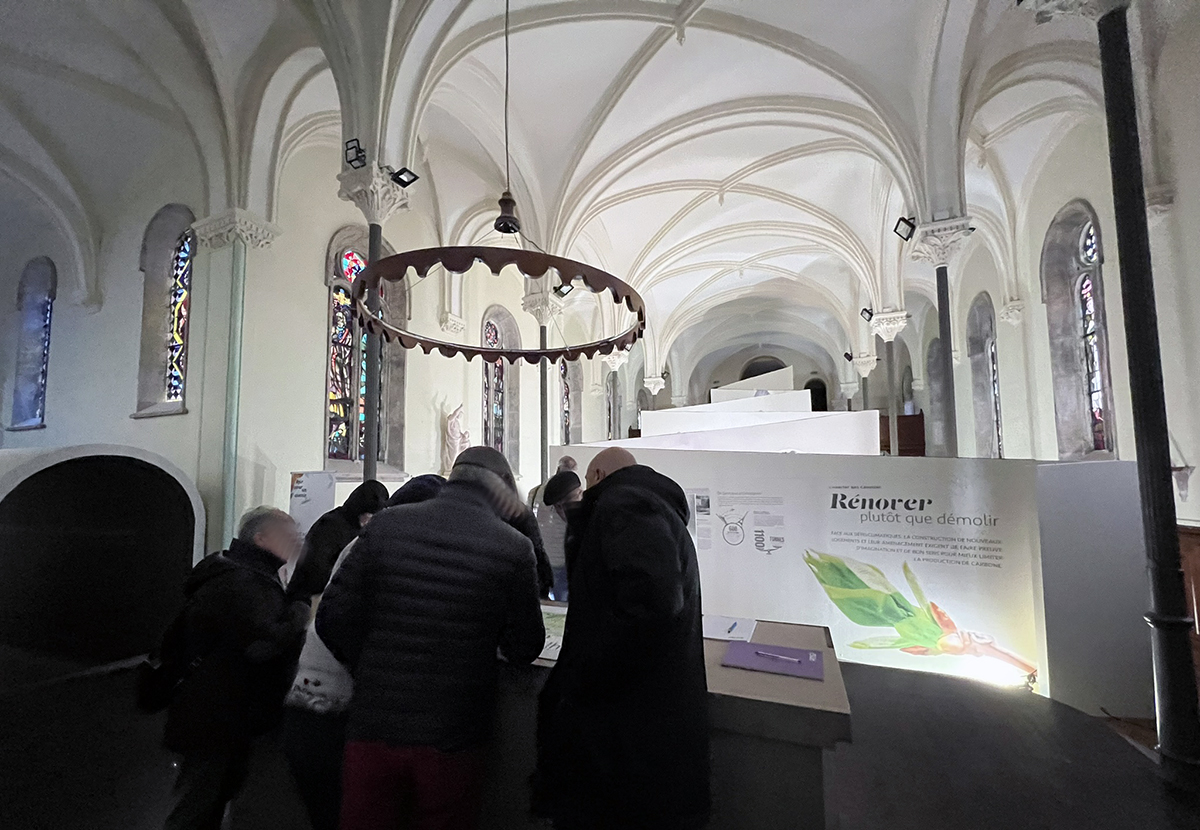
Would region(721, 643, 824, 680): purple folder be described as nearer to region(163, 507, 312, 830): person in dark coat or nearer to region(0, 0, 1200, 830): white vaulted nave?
region(0, 0, 1200, 830): white vaulted nave

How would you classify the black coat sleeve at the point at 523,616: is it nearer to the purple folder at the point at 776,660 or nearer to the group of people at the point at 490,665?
the group of people at the point at 490,665

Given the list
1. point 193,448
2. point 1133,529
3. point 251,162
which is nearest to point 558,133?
point 251,162

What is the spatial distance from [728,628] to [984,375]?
37.8ft

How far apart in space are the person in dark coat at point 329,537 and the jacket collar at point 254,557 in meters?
0.37

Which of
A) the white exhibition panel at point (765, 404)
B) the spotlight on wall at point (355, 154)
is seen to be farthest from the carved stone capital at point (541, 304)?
the spotlight on wall at point (355, 154)

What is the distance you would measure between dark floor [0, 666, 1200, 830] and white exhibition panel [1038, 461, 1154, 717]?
1.01ft

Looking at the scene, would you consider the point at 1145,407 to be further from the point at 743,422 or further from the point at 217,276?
the point at 217,276

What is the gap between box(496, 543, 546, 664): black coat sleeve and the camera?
174 cm

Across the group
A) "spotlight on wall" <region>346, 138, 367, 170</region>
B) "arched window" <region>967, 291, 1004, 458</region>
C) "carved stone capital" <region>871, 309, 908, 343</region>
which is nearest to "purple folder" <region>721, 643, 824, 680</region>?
"spotlight on wall" <region>346, 138, 367, 170</region>

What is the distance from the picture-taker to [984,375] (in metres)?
11.4

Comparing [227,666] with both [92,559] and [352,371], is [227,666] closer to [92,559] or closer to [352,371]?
[92,559]

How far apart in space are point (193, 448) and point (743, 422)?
6514mm

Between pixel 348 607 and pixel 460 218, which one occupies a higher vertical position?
pixel 460 218

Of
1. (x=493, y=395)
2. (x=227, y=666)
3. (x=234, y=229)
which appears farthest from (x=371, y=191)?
(x=493, y=395)
